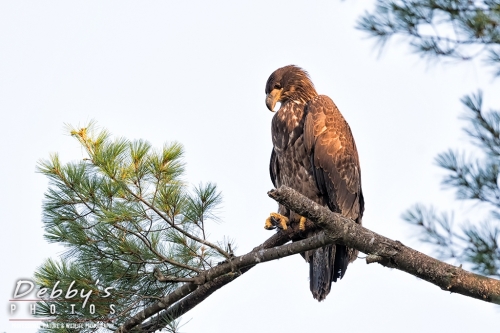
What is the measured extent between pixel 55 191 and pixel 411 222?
2630mm

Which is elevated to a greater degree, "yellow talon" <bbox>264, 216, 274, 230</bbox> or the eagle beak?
the eagle beak

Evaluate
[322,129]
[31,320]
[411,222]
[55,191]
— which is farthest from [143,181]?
[411,222]

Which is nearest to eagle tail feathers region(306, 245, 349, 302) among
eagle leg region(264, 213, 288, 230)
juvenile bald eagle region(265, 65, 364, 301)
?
juvenile bald eagle region(265, 65, 364, 301)

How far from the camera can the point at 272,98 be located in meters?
6.98

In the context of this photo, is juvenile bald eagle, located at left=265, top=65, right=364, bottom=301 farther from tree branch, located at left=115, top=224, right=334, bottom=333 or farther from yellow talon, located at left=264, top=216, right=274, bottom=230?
tree branch, located at left=115, top=224, right=334, bottom=333

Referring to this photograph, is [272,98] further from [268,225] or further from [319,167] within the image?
[268,225]

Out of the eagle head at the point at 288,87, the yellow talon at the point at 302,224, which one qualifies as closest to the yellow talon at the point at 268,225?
the yellow talon at the point at 302,224

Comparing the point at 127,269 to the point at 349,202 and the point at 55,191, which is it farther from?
the point at 349,202

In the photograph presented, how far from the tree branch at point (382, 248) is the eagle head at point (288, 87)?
7.97ft

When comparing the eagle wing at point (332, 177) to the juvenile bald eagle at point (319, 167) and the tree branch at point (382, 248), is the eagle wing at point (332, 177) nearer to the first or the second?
the juvenile bald eagle at point (319, 167)

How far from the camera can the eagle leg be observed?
6059 millimetres

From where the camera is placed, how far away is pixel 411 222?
134 inches

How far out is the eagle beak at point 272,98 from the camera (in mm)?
6871

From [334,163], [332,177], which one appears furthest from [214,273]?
[334,163]
